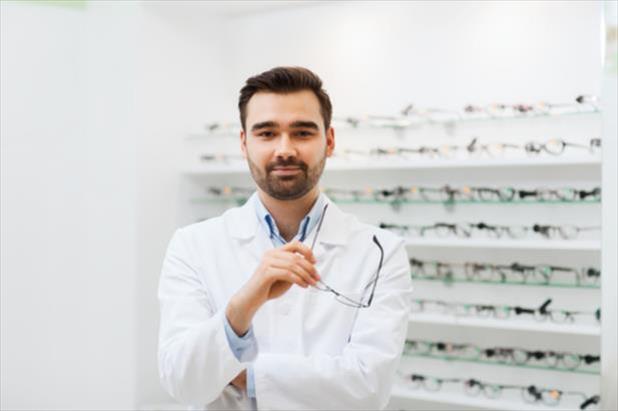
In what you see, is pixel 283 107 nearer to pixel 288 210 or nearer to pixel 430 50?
pixel 288 210

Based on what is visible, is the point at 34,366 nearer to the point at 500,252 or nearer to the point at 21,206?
the point at 21,206

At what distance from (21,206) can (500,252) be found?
6.43 ft

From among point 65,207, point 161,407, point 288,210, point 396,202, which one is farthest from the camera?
point 396,202

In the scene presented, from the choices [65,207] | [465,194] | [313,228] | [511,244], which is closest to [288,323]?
[313,228]

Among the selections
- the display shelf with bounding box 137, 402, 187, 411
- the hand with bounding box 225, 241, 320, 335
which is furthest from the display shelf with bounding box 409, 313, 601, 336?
the hand with bounding box 225, 241, 320, 335

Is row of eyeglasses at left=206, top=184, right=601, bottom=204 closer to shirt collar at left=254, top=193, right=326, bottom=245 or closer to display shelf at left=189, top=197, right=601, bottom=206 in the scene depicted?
display shelf at left=189, top=197, right=601, bottom=206

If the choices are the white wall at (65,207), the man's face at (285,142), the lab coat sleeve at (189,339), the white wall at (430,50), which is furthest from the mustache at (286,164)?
the white wall at (430,50)

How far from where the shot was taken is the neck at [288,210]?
1426 mm

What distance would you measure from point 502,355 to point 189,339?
2.11 m

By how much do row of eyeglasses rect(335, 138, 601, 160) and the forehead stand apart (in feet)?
5.85

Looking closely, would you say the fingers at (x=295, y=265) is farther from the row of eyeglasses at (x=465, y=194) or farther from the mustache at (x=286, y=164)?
the row of eyeglasses at (x=465, y=194)

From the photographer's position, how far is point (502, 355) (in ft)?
10.1

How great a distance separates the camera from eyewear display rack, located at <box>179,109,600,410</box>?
295 cm

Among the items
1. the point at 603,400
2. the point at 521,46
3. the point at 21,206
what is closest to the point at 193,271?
the point at 21,206
